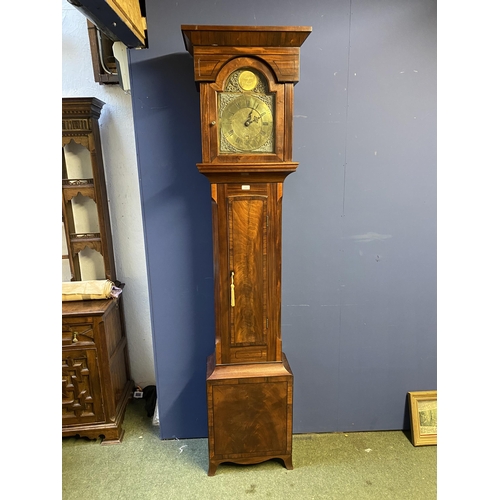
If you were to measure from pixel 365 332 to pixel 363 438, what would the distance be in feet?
1.99

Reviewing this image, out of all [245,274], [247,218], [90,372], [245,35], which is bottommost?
[90,372]

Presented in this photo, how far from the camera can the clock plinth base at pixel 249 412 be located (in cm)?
166

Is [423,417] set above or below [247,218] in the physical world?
below

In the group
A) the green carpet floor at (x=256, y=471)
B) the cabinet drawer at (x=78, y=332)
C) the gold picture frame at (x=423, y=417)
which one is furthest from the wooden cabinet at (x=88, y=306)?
the gold picture frame at (x=423, y=417)

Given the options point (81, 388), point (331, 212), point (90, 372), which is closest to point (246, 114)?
point (331, 212)

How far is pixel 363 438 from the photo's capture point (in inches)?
78.9

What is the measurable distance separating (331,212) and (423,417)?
125 cm

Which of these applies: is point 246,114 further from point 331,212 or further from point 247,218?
point 331,212

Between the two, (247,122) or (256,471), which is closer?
(247,122)

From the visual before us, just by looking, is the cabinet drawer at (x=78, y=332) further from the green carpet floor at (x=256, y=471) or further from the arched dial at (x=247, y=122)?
the arched dial at (x=247, y=122)

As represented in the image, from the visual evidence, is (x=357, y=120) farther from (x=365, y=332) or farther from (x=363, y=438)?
(x=363, y=438)

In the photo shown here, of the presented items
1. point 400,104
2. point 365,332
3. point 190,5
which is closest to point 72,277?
point 190,5

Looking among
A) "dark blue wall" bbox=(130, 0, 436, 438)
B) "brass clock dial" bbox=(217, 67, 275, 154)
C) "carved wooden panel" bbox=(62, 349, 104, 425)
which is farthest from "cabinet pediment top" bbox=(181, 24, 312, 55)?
"carved wooden panel" bbox=(62, 349, 104, 425)

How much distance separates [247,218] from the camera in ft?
5.12
